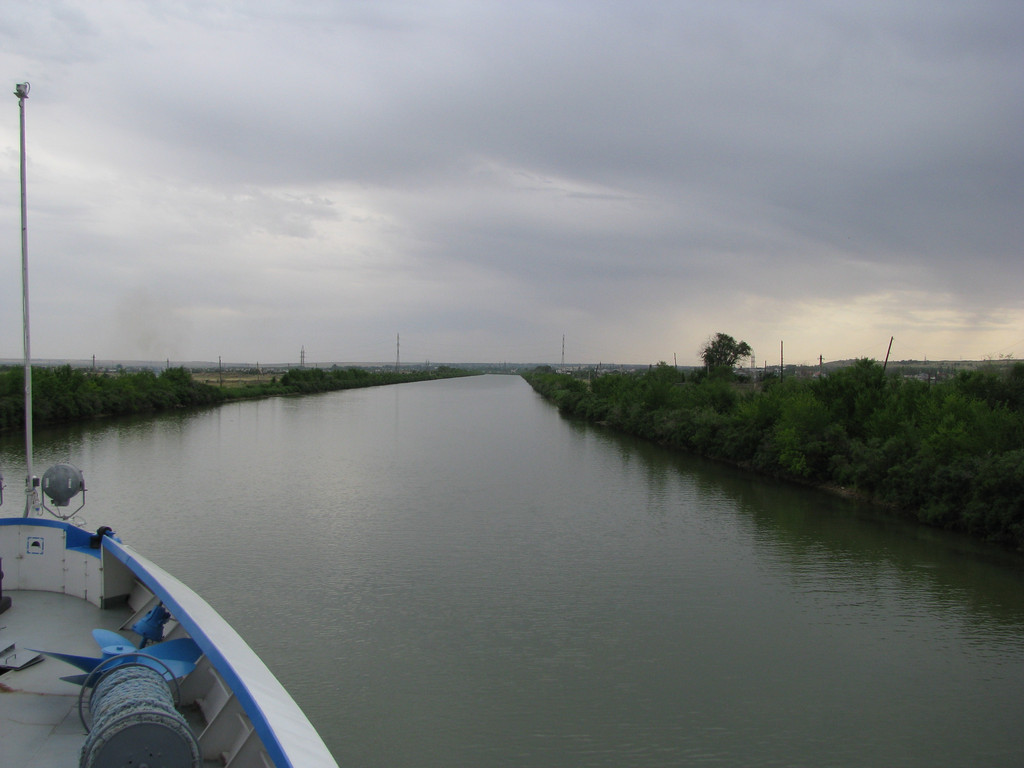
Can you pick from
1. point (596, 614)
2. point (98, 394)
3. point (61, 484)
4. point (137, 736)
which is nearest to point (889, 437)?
point (596, 614)

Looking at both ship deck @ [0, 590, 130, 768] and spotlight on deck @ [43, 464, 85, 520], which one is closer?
ship deck @ [0, 590, 130, 768]

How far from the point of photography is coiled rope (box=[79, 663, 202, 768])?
2.48 m

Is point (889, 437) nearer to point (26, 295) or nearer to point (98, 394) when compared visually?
point (26, 295)

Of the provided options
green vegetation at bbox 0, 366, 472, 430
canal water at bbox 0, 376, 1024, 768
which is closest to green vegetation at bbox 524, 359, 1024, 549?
canal water at bbox 0, 376, 1024, 768

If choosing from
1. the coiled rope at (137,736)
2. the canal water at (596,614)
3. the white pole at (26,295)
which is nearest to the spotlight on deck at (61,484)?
the white pole at (26,295)

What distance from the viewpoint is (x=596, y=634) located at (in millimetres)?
7422

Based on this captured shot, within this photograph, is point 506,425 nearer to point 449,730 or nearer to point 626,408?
point 626,408

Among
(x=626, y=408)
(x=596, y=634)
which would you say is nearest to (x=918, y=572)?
(x=596, y=634)

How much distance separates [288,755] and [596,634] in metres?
4.99

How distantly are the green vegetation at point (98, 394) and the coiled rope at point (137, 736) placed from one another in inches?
684

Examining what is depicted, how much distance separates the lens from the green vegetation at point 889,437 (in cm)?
1186

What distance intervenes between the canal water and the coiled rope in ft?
9.52

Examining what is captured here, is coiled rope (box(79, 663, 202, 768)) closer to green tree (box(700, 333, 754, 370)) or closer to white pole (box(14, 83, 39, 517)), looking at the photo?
white pole (box(14, 83, 39, 517))

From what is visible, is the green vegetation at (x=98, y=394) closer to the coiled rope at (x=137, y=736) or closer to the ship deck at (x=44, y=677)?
the ship deck at (x=44, y=677)
